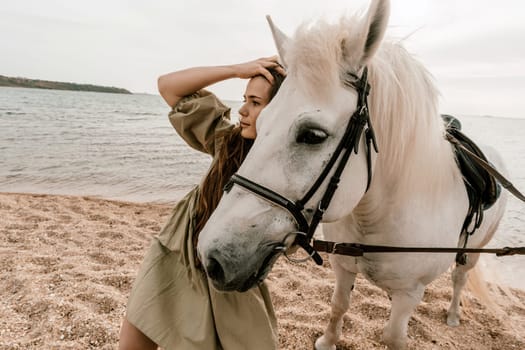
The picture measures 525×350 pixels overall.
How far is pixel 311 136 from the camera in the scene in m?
1.23

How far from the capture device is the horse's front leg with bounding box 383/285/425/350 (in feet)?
→ 6.38

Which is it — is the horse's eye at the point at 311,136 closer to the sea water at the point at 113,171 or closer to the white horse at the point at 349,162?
the white horse at the point at 349,162

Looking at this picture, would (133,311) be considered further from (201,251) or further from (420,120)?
(420,120)

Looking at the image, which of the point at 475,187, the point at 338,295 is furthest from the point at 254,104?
the point at 338,295

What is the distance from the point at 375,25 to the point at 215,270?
107 centimetres

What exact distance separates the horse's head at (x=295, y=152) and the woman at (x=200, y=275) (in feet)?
1.27

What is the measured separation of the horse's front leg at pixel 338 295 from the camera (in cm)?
A: 219

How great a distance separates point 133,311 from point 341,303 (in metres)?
1.51

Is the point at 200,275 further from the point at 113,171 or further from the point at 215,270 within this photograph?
the point at 113,171

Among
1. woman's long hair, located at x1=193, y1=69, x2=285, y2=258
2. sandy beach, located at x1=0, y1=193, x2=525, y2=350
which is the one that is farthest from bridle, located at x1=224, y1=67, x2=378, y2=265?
sandy beach, located at x1=0, y1=193, x2=525, y2=350

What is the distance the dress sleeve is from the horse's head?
0.59 metres

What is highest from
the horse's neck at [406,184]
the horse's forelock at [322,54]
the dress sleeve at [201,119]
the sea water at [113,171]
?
the horse's forelock at [322,54]

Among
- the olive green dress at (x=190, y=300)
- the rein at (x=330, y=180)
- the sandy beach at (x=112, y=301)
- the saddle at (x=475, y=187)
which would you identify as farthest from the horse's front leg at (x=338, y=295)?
the rein at (x=330, y=180)

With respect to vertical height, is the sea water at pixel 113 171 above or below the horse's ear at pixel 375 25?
below
